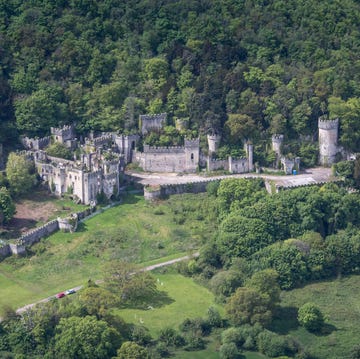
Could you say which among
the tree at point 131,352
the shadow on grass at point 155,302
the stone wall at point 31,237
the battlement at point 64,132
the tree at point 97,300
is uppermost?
the battlement at point 64,132

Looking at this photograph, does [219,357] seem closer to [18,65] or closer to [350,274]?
[350,274]

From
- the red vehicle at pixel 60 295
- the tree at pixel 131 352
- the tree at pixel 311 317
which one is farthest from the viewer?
the red vehicle at pixel 60 295

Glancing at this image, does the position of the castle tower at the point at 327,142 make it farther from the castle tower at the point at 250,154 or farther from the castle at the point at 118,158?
the castle tower at the point at 250,154

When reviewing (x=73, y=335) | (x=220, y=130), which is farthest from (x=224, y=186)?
A: (x=73, y=335)

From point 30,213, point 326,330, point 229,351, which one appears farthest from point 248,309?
point 30,213

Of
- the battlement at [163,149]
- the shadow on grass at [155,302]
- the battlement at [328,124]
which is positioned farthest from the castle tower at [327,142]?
the shadow on grass at [155,302]

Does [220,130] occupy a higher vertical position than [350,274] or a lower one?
higher
